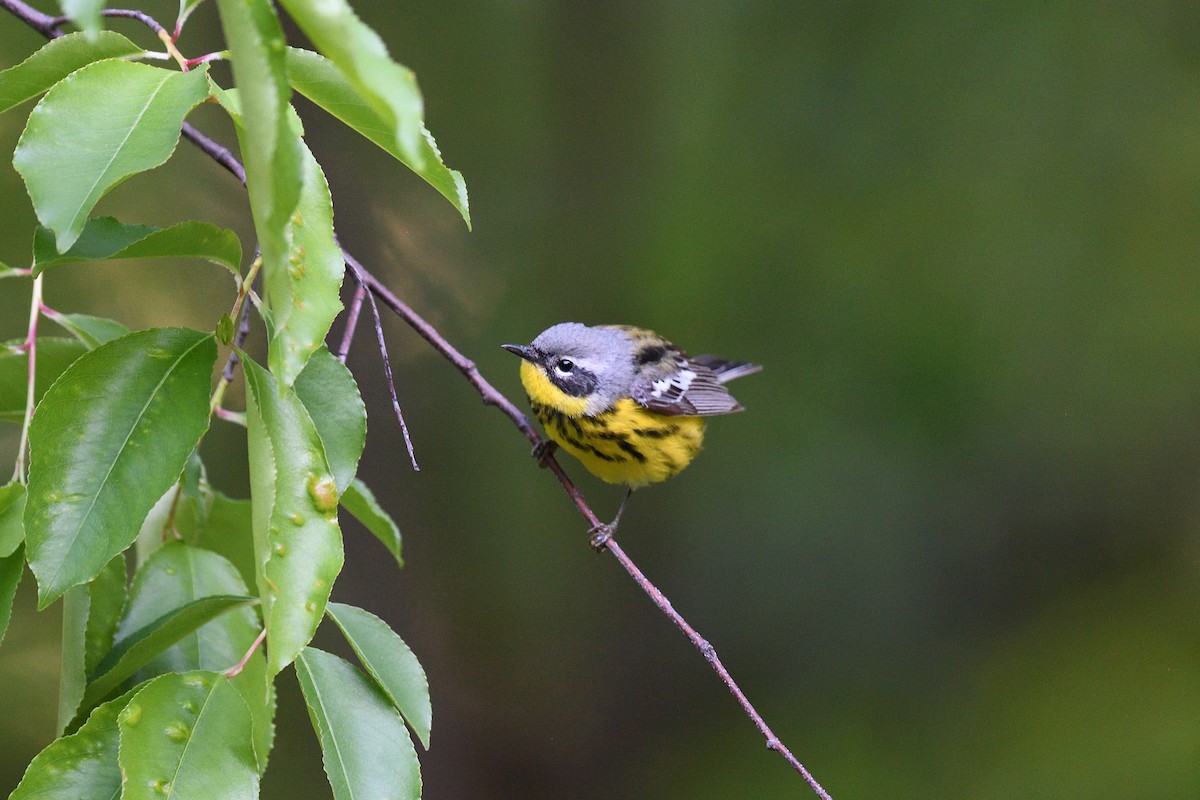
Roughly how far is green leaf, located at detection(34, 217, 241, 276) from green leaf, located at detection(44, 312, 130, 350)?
0.12 metres

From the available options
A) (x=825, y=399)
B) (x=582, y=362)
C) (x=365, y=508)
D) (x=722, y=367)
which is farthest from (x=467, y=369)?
(x=825, y=399)

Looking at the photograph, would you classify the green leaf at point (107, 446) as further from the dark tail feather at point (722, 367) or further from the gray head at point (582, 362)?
the dark tail feather at point (722, 367)

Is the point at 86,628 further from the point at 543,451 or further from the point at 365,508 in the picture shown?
the point at 543,451

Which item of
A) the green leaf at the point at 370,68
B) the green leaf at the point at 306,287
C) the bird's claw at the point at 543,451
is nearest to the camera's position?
the green leaf at the point at 370,68

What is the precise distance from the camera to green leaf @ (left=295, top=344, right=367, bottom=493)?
2.94 feet

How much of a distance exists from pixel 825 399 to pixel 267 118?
302 centimetres

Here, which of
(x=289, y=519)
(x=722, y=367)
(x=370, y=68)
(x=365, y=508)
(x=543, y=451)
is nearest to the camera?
(x=370, y=68)

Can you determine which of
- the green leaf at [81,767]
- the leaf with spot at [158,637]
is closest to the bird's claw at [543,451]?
the leaf with spot at [158,637]

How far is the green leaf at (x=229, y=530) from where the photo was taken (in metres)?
1.13

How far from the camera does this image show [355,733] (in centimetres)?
88

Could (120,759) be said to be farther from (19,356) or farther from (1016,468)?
(1016,468)

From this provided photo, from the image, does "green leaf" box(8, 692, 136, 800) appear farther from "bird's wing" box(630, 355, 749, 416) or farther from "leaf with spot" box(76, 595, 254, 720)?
"bird's wing" box(630, 355, 749, 416)

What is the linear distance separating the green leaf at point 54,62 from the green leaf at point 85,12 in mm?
300

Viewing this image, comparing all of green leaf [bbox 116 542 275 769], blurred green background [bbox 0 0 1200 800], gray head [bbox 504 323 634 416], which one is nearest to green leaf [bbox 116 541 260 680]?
green leaf [bbox 116 542 275 769]
